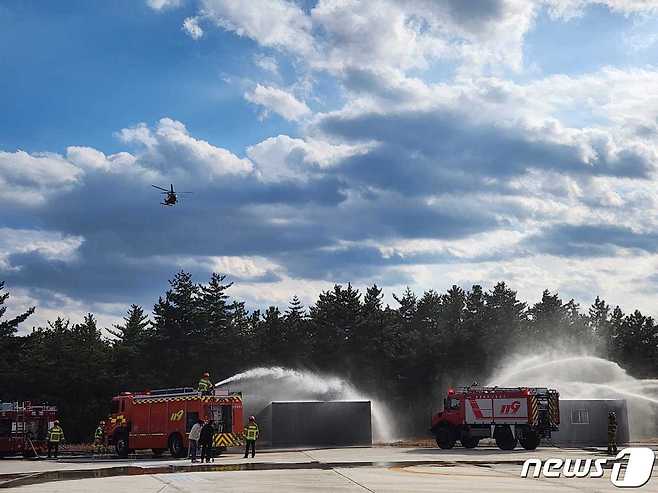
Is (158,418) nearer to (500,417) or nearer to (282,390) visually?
(500,417)

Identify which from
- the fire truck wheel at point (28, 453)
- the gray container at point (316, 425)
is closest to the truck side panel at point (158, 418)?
the gray container at point (316, 425)

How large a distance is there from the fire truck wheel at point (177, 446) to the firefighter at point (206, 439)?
3.59 metres

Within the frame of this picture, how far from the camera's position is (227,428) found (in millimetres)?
36656

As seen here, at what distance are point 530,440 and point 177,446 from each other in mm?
16243

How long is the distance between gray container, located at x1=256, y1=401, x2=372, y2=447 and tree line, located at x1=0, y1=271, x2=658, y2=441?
2283 centimetres

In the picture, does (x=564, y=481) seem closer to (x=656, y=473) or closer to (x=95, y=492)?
(x=656, y=473)

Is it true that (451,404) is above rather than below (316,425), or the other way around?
above

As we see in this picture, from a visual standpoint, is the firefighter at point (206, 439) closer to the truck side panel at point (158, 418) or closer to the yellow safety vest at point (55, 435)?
the truck side panel at point (158, 418)

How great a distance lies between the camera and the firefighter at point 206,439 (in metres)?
33.1

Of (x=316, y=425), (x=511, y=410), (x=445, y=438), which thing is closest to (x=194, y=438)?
(x=316, y=425)

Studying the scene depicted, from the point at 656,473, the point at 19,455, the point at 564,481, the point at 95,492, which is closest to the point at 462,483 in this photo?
the point at 564,481

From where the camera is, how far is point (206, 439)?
3322 cm

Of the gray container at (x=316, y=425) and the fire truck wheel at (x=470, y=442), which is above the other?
the gray container at (x=316, y=425)

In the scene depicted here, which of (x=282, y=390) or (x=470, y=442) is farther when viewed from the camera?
(x=282, y=390)
